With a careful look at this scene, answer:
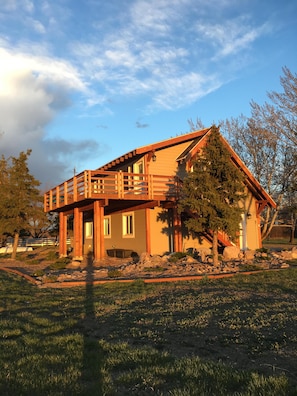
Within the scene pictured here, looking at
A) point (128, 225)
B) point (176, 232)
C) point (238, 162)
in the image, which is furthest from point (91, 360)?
point (238, 162)

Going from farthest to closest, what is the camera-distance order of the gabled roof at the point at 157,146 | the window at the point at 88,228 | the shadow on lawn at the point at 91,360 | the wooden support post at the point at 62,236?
the window at the point at 88,228 → the wooden support post at the point at 62,236 → the gabled roof at the point at 157,146 → the shadow on lawn at the point at 91,360

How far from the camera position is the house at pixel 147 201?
20.5m

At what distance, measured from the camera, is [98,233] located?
20.3 metres

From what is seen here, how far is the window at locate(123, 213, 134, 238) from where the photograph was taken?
23.8m

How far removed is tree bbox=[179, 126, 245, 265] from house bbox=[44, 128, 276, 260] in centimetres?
405

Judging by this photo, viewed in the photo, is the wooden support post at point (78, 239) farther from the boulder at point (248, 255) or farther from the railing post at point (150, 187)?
the boulder at point (248, 255)

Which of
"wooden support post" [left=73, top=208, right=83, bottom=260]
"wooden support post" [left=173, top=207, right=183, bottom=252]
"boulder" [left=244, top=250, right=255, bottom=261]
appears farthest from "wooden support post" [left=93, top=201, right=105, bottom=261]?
"boulder" [left=244, top=250, right=255, bottom=261]

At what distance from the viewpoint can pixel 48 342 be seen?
5.62 meters

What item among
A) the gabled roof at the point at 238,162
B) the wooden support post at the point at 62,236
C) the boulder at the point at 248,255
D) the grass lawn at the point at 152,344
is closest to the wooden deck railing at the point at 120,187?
the gabled roof at the point at 238,162

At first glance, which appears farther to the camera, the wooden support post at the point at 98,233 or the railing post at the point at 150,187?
the railing post at the point at 150,187

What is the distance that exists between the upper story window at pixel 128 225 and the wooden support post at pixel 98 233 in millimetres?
3470

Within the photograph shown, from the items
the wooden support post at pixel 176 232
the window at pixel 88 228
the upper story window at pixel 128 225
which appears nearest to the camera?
the wooden support post at pixel 176 232

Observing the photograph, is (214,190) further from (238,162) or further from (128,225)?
(128,225)

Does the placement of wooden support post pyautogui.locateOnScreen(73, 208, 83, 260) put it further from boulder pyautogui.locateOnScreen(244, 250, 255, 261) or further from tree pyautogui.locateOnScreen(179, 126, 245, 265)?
boulder pyautogui.locateOnScreen(244, 250, 255, 261)
